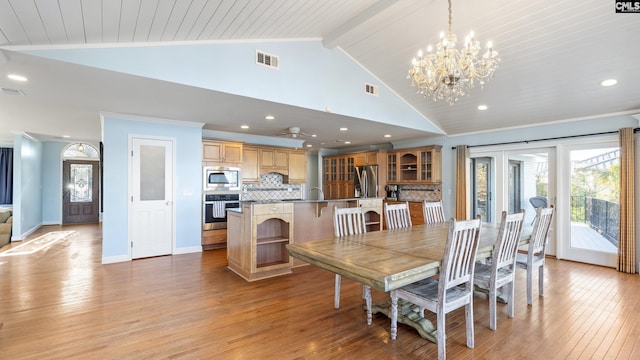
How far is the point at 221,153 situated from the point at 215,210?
1.13m

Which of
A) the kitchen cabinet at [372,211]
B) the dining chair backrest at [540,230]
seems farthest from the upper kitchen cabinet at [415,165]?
the dining chair backrest at [540,230]

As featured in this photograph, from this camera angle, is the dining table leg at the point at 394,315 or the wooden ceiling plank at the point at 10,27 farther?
the dining table leg at the point at 394,315

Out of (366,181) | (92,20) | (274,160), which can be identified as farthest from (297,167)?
(92,20)

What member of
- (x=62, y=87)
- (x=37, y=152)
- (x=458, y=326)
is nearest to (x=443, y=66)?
(x=458, y=326)

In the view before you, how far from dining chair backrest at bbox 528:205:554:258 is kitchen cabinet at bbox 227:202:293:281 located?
2.85m

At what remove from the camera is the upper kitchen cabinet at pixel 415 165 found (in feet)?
21.6

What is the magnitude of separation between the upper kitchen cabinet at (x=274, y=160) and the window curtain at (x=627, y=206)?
585 cm

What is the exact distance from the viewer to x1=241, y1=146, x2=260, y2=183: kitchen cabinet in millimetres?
6422

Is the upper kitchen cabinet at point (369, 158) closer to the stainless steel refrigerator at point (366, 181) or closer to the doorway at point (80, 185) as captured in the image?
the stainless steel refrigerator at point (366, 181)

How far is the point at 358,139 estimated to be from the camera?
727cm

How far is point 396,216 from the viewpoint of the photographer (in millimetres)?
3807

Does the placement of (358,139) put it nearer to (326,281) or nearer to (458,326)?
(326,281)

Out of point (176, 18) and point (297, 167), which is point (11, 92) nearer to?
point (176, 18)

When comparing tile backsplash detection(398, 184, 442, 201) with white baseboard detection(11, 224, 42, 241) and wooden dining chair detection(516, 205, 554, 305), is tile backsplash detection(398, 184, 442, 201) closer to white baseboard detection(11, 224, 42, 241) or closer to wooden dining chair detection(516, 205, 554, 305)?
wooden dining chair detection(516, 205, 554, 305)
